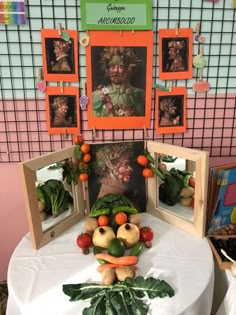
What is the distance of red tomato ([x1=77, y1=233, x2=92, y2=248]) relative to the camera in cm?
99

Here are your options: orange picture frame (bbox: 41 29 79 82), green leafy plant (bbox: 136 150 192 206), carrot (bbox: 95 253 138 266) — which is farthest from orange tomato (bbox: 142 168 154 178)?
orange picture frame (bbox: 41 29 79 82)

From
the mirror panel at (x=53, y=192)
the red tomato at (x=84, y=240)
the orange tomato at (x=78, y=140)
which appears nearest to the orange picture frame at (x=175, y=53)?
the orange tomato at (x=78, y=140)

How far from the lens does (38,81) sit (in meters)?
1.11

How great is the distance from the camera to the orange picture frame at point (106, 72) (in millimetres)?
1072

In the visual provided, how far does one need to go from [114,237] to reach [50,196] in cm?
28

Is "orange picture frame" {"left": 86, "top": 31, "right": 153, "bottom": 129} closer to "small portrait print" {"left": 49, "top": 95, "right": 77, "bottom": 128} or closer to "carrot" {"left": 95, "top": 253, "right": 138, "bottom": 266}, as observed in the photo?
"small portrait print" {"left": 49, "top": 95, "right": 77, "bottom": 128}

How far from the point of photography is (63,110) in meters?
1.14

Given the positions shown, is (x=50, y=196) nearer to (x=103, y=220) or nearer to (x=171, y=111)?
(x=103, y=220)

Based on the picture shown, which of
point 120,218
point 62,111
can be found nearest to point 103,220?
point 120,218

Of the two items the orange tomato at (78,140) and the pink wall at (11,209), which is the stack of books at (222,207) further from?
the orange tomato at (78,140)

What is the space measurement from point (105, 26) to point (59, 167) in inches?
20.9

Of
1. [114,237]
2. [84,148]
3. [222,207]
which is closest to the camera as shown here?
[114,237]

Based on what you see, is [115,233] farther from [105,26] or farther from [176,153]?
[105,26]

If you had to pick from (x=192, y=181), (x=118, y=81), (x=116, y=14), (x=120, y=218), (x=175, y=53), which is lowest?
(x=120, y=218)
